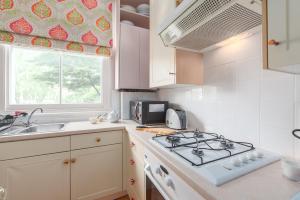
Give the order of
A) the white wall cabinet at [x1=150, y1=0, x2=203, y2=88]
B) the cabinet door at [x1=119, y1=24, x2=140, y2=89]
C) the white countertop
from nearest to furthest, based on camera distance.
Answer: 1. the white countertop
2. the white wall cabinet at [x1=150, y1=0, x2=203, y2=88]
3. the cabinet door at [x1=119, y1=24, x2=140, y2=89]

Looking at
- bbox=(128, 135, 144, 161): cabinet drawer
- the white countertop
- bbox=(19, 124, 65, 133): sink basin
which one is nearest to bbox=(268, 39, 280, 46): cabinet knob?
the white countertop

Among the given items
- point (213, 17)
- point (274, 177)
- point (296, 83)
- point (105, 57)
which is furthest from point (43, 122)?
point (296, 83)

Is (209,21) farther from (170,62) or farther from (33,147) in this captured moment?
(33,147)

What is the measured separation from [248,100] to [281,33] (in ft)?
1.84

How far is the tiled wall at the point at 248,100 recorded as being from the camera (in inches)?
32.4

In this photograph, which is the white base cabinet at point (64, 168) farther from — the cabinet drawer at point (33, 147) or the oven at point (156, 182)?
the oven at point (156, 182)

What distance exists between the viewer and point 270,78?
0.90m

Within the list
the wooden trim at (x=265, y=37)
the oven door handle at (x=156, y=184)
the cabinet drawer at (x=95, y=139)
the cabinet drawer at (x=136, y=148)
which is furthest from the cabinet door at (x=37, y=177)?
the wooden trim at (x=265, y=37)

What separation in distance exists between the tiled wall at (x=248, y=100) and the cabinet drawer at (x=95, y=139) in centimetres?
78

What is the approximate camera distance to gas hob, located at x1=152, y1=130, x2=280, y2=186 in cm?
58

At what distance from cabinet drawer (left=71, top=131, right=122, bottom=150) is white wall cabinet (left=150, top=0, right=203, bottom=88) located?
651 millimetres

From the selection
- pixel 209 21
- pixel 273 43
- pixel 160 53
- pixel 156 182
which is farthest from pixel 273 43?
pixel 160 53

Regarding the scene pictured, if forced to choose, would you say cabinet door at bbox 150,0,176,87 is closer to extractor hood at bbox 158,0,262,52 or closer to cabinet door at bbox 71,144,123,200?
extractor hood at bbox 158,0,262,52

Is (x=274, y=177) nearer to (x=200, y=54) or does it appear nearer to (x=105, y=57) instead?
(x=200, y=54)
